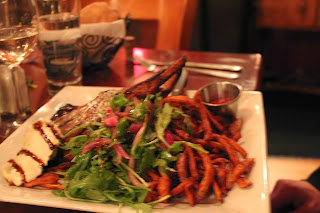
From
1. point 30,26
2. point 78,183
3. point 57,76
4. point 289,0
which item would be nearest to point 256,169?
point 78,183

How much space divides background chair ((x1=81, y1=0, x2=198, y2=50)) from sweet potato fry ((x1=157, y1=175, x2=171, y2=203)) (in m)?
1.61

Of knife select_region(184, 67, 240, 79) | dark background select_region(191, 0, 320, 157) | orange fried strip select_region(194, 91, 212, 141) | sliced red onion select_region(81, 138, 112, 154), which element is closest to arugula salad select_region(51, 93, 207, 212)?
sliced red onion select_region(81, 138, 112, 154)

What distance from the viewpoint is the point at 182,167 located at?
0.93 meters

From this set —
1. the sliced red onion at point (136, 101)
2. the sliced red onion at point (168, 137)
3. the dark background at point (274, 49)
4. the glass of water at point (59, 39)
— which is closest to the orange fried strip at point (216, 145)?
the sliced red onion at point (168, 137)

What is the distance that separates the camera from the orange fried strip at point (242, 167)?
92cm

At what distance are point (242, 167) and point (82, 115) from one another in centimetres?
50

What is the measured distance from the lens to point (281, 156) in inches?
109

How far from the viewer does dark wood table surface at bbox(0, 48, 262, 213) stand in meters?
1.58

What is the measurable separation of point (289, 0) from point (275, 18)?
0.21 meters

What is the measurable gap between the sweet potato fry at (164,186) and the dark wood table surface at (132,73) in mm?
703

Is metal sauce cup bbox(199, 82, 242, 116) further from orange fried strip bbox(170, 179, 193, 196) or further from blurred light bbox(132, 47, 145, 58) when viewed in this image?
blurred light bbox(132, 47, 145, 58)

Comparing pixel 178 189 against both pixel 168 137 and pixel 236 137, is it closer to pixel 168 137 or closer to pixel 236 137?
pixel 168 137

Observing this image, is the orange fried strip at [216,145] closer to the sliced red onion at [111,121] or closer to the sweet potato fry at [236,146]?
the sweet potato fry at [236,146]

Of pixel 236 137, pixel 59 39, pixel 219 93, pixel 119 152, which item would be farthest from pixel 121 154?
pixel 59 39
